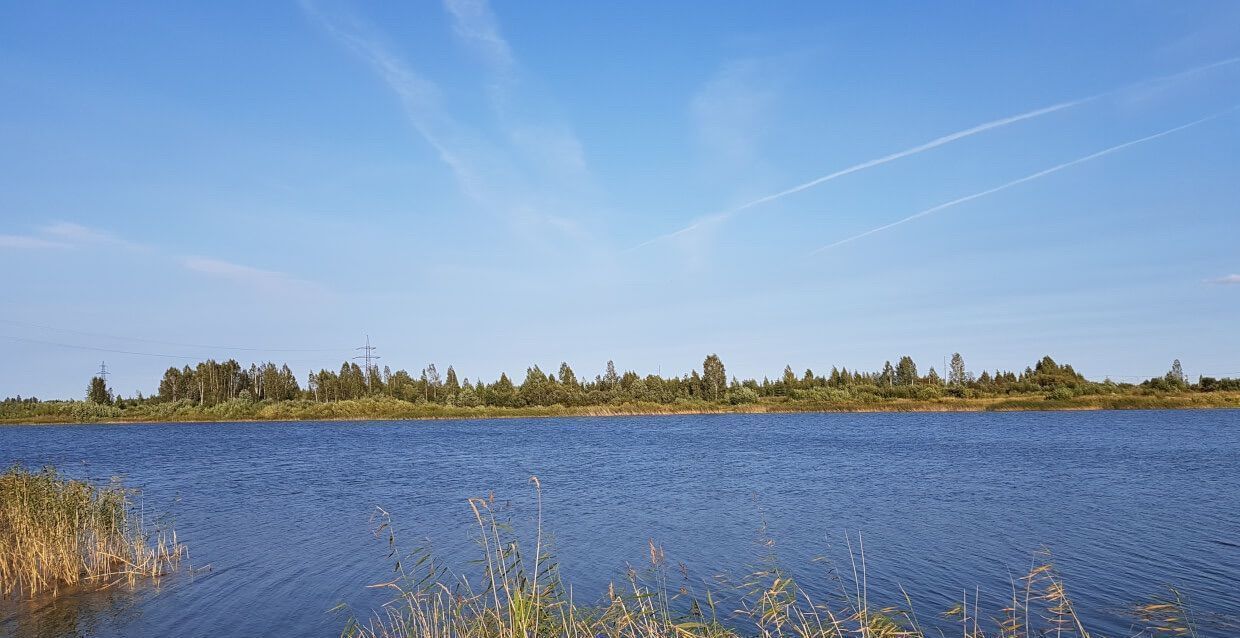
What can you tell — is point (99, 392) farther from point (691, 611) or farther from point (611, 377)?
point (691, 611)

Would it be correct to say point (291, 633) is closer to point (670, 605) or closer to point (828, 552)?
point (670, 605)

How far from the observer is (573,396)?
136625 millimetres

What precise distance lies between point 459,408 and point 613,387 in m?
40.5

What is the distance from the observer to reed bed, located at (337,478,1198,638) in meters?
8.67

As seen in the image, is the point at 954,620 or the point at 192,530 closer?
the point at 954,620

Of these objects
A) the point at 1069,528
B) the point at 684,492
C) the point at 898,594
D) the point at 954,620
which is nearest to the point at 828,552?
the point at 898,594

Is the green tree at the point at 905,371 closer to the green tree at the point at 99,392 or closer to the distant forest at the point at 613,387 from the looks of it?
the distant forest at the point at 613,387

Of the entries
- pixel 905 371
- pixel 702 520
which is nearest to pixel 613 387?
pixel 905 371

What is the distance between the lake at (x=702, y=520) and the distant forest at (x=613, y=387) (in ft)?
276

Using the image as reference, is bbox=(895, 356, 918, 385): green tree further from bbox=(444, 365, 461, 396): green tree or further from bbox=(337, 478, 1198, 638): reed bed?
bbox=(337, 478, 1198, 638): reed bed

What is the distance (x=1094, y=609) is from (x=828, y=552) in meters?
6.01

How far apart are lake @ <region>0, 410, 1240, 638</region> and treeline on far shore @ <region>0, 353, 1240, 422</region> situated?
246 feet

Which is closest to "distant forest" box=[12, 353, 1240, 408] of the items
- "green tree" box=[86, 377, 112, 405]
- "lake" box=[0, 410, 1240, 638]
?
"green tree" box=[86, 377, 112, 405]

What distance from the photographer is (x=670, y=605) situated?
43.2 feet
